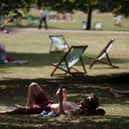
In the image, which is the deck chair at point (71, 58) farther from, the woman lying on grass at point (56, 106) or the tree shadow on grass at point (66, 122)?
the tree shadow on grass at point (66, 122)

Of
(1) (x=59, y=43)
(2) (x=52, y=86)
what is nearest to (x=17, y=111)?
(2) (x=52, y=86)

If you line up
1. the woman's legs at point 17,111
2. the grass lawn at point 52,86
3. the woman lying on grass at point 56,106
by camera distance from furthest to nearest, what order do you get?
the woman's legs at point 17,111 → the woman lying on grass at point 56,106 → the grass lawn at point 52,86

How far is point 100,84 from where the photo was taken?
62.3 feet

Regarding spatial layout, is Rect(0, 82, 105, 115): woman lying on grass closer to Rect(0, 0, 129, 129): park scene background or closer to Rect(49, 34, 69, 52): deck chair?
Rect(0, 0, 129, 129): park scene background

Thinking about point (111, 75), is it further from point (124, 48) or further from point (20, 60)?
point (124, 48)

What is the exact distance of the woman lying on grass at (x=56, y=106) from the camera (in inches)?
472

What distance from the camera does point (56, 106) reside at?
485 inches

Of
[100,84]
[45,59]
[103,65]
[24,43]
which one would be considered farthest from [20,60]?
[24,43]

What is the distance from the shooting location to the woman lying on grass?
39.3 ft

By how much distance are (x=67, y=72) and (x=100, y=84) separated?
2454mm

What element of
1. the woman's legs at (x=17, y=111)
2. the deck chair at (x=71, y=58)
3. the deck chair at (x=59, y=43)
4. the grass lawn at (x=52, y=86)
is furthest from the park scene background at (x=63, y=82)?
the deck chair at (x=59, y=43)

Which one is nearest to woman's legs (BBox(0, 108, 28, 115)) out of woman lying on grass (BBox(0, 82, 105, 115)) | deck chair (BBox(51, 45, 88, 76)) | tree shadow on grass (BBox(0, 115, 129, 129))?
woman lying on grass (BBox(0, 82, 105, 115))

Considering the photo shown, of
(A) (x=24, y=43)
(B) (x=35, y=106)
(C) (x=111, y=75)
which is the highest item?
(B) (x=35, y=106)

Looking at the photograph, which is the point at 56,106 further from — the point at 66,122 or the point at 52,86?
the point at 52,86
